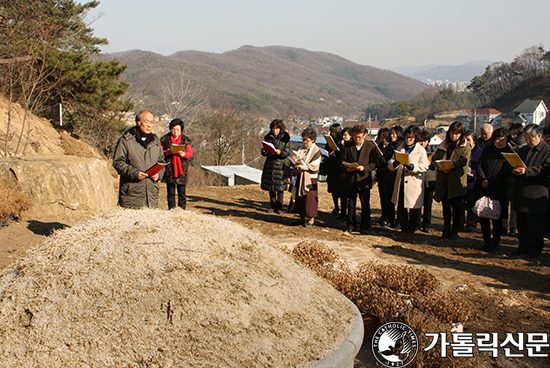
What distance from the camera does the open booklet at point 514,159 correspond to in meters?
5.48

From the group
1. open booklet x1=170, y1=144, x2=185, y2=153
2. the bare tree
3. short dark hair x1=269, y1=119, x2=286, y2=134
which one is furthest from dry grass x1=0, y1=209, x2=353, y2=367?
the bare tree

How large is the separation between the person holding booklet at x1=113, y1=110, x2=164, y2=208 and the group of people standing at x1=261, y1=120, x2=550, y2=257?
2922 millimetres

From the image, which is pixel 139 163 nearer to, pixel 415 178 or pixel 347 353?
pixel 347 353

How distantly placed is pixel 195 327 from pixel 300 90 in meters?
168

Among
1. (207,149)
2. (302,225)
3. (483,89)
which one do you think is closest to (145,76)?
(207,149)

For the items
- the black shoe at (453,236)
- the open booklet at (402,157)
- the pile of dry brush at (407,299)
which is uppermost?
the open booklet at (402,157)

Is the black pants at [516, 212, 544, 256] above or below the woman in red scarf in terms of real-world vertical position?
below

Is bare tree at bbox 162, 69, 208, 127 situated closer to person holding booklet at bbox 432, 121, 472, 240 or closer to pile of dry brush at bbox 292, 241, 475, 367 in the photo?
person holding booklet at bbox 432, 121, 472, 240

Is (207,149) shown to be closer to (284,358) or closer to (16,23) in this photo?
(16,23)

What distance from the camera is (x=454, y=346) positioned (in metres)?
3.40

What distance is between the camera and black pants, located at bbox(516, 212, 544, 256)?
19.4ft

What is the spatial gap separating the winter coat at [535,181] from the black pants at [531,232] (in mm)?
173

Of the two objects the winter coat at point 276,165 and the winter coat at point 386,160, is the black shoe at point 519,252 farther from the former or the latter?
the winter coat at point 276,165

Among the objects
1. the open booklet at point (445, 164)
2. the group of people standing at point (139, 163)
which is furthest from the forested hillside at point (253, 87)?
the group of people standing at point (139, 163)
